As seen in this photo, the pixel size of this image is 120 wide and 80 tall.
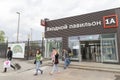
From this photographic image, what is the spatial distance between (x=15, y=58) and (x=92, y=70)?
35.8 feet

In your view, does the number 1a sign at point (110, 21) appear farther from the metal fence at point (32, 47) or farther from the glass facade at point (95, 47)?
the metal fence at point (32, 47)

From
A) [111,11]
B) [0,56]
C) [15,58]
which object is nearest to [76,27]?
[111,11]

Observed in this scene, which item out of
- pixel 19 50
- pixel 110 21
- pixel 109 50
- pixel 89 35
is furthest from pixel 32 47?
pixel 110 21

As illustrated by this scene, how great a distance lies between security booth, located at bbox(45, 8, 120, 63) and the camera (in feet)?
42.2

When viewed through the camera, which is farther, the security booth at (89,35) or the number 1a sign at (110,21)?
the security booth at (89,35)

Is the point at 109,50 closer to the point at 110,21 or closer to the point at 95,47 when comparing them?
the point at 95,47

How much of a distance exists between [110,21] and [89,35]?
2.38 meters

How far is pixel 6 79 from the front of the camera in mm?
8242

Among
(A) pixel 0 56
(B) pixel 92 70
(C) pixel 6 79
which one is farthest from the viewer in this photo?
(A) pixel 0 56

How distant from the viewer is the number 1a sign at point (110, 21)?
1271 centimetres

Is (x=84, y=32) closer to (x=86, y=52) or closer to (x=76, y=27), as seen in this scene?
(x=76, y=27)

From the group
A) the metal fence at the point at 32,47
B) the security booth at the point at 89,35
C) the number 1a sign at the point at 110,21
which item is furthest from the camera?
the metal fence at the point at 32,47

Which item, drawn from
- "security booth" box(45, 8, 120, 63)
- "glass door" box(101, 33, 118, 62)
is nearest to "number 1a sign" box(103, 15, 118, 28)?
"security booth" box(45, 8, 120, 63)

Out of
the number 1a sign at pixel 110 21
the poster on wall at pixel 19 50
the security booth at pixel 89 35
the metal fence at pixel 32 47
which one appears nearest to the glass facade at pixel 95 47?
the security booth at pixel 89 35
